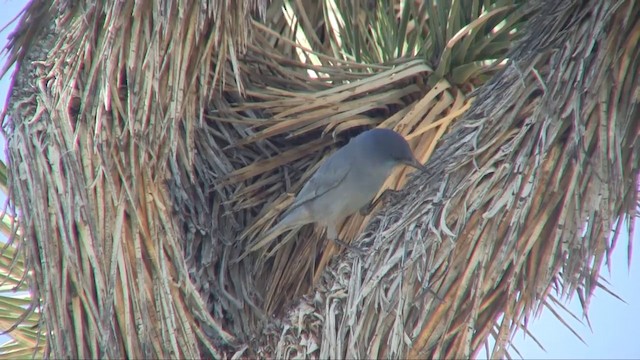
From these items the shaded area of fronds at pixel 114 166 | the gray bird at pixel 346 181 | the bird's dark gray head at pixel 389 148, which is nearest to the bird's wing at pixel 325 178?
the gray bird at pixel 346 181

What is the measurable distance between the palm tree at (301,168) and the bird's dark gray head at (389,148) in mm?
167

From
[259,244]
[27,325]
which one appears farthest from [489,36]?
[27,325]

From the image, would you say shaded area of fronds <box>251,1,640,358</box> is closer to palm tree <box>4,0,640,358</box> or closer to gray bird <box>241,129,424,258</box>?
palm tree <box>4,0,640,358</box>

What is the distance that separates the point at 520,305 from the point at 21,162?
1.96 metres

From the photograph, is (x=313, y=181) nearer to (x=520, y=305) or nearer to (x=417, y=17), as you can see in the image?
(x=417, y=17)

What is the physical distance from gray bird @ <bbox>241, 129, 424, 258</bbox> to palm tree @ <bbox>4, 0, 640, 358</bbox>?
90 millimetres

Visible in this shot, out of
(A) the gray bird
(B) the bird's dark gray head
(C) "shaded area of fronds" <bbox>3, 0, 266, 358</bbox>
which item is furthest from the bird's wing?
(C) "shaded area of fronds" <bbox>3, 0, 266, 358</bbox>

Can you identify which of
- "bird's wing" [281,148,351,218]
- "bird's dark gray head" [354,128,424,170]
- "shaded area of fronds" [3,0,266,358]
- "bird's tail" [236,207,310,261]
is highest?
"shaded area of fronds" [3,0,266,358]

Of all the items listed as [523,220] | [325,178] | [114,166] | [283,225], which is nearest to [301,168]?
[325,178]

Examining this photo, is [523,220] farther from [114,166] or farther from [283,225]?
[114,166]

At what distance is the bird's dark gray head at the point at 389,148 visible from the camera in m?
3.96

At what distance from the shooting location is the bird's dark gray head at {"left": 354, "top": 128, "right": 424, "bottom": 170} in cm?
396

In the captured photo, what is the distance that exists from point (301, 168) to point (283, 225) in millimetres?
417

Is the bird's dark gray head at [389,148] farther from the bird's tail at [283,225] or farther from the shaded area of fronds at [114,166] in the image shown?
the shaded area of fronds at [114,166]
